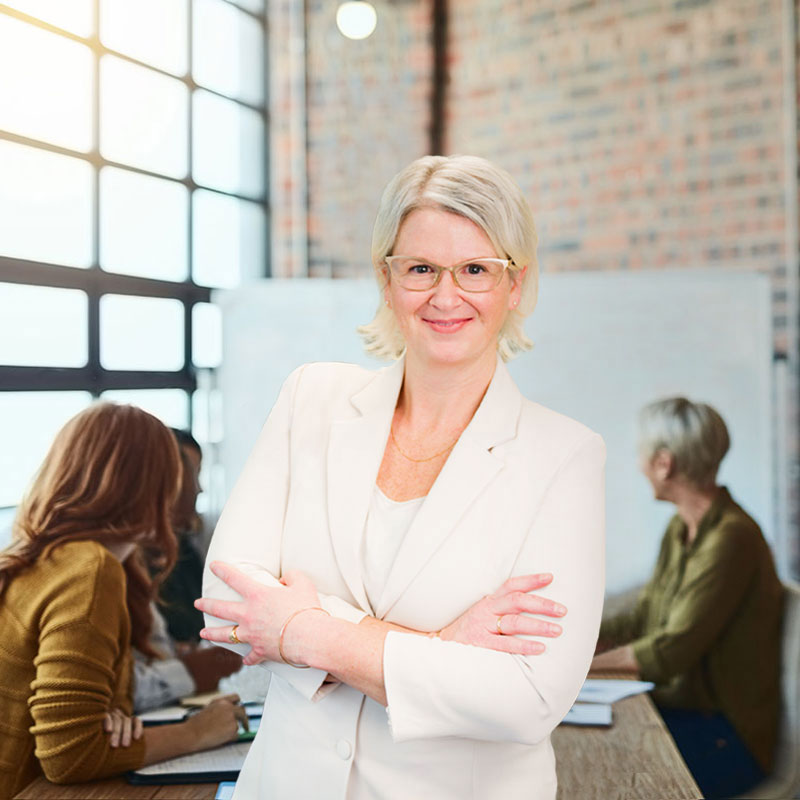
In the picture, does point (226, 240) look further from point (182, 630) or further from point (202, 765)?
point (202, 765)

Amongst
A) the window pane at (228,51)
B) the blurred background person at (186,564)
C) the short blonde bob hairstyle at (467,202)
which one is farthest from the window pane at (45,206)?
the short blonde bob hairstyle at (467,202)

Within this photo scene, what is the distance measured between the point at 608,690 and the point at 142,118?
2514 mm

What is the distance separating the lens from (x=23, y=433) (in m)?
2.26

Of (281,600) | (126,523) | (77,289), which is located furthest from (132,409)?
(281,600)

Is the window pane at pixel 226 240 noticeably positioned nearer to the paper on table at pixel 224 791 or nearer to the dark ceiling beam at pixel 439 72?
the dark ceiling beam at pixel 439 72

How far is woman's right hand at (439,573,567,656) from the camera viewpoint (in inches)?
53.8

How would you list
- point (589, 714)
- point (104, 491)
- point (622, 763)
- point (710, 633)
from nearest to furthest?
1. point (622, 763)
2. point (104, 491)
3. point (589, 714)
4. point (710, 633)

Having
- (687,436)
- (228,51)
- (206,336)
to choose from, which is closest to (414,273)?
(687,436)

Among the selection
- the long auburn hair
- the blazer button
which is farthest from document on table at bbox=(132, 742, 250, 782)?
the blazer button

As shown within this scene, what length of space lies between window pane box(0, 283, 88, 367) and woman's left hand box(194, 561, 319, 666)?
1125 mm

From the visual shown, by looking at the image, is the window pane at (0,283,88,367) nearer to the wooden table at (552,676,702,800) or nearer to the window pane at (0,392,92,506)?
the window pane at (0,392,92,506)

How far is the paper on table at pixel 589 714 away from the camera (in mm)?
2309

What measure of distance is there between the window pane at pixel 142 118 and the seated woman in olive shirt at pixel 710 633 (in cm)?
210

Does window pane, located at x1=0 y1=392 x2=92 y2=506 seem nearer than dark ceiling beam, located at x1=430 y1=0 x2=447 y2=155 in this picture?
Yes
